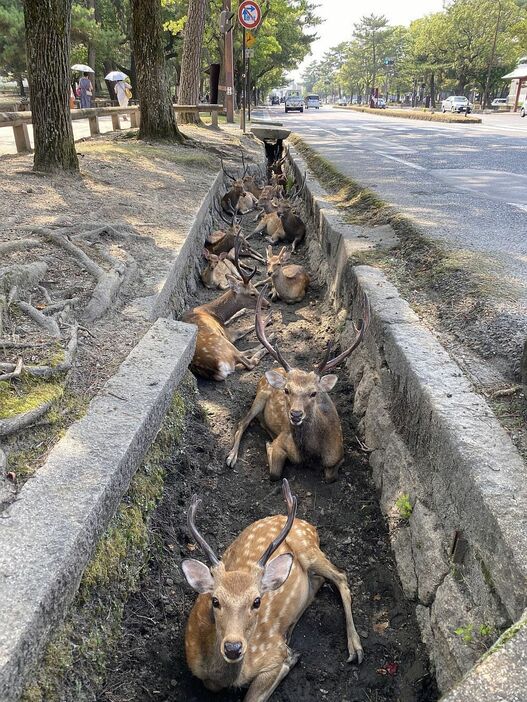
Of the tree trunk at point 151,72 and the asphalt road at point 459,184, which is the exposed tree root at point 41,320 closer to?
the asphalt road at point 459,184

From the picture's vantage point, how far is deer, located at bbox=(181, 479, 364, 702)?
2566 millimetres

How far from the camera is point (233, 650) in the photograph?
94.1 inches

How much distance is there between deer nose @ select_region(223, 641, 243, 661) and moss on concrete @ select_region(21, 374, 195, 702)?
0.50 m

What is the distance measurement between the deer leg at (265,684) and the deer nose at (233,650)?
14.4 inches

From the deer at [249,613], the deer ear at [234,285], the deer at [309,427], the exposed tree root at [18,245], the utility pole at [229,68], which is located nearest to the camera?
Answer: the deer at [249,613]

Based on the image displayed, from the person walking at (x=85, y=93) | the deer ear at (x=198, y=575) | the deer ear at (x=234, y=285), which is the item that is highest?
the person walking at (x=85, y=93)

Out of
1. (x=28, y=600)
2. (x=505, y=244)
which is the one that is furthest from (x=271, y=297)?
(x=28, y=600)

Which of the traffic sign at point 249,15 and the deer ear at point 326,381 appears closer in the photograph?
the deer ear at point 326,381

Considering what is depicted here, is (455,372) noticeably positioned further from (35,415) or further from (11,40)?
(11,40)

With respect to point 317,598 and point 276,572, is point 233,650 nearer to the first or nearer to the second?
point 276,572

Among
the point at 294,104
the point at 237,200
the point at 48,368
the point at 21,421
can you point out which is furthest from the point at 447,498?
the point at 294,104

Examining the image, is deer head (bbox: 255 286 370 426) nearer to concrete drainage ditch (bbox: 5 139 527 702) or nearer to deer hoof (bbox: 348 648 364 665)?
concrete drainage ditch (bbox: 5 139 527 702)

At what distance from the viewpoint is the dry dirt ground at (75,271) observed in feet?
10.0

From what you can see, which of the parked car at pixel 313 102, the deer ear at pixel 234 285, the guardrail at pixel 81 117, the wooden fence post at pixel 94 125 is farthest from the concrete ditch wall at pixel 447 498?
the parked car at pixel 313 102
